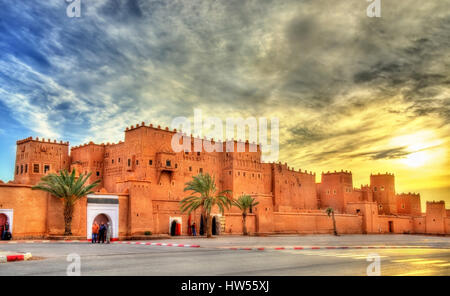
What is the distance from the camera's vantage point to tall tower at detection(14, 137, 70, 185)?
4197cm

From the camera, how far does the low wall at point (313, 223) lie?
46.1m

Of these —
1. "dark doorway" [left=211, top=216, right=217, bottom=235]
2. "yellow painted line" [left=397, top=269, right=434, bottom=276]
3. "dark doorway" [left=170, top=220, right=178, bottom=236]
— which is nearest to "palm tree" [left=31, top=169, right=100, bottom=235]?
"dark doorway" [left=170, top=220, right=178, bottom=236]

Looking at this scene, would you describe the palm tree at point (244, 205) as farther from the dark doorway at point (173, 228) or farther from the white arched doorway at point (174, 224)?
the dark doorway at point (173, 228)

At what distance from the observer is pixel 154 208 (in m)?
35.6

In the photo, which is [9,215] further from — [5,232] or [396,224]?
[396,224]

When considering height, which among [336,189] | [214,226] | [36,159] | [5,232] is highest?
[36,159]

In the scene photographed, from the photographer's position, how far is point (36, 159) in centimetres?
4234

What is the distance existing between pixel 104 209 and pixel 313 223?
2741 cm

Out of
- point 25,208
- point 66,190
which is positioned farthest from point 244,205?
point 25,208

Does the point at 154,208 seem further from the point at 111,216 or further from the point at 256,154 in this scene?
the point at 256,154

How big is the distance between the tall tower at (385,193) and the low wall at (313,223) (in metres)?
12.4
